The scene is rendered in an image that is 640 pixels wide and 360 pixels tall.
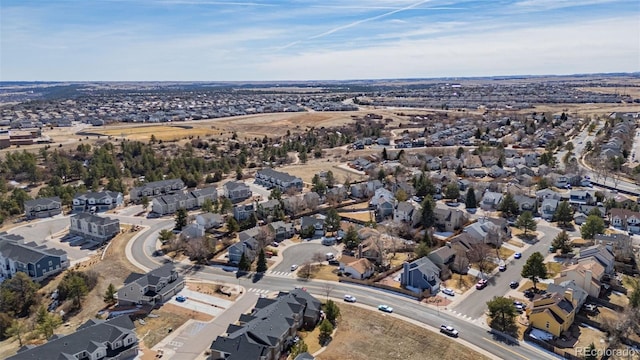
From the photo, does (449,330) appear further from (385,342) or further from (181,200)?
(181,200)

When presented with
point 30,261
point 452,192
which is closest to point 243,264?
point 30,261

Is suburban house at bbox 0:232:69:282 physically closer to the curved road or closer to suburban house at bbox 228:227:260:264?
the curved road

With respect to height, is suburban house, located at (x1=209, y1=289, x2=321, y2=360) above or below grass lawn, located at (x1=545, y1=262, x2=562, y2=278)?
above

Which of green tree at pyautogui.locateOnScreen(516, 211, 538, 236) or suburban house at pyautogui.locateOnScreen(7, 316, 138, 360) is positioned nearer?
suburban house at pyautogui.locateOnScreen(7, 316, 138, 360)

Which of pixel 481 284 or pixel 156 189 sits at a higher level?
pixel 156 189

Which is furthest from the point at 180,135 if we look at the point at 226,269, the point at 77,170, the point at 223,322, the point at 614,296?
the point at 614,296

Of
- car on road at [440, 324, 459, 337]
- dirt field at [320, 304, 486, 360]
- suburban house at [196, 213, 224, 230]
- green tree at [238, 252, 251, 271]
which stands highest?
suburban house at [196, 213, 224, 230]

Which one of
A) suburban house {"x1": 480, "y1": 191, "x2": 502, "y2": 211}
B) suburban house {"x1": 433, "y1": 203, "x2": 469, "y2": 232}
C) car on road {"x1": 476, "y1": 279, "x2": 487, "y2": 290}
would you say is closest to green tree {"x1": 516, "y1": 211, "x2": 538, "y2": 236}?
suburban house {"x1": 433, "y1": 203, "x2": 469, "y2": 232}

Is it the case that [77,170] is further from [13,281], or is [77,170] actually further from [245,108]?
[245,108]
